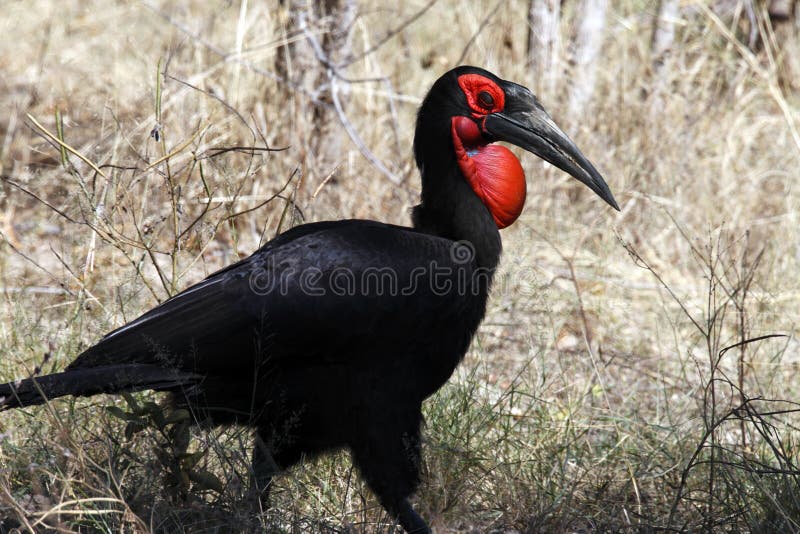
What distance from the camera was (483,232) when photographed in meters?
2.78

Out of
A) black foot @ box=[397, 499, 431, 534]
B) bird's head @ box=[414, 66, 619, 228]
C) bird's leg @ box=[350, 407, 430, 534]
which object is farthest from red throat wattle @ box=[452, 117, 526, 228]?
black foot @ box=[397, 499, 431, 534]

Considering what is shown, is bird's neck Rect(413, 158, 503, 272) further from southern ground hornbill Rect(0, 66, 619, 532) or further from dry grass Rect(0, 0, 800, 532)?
dry grass Rect(0, 0, 800, 532)

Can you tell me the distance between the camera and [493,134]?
2.92 m

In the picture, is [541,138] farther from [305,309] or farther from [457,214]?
[305,309]

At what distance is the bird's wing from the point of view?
2525mm

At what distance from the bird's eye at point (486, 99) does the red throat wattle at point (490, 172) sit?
2.9 inches

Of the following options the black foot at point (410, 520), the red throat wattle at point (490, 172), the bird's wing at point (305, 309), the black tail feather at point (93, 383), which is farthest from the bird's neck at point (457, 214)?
the black tail feather at point (93, 383)

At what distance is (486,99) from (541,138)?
210 millimetres

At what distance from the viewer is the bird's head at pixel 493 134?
9.38 ft

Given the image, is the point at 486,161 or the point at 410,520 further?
the point at 486,161

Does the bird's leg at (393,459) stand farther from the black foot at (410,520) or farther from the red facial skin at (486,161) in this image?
the red facial skin at (486,161)

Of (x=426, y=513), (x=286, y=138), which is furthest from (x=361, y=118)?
(x=426, y=513)

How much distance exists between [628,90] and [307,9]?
184 centimetres

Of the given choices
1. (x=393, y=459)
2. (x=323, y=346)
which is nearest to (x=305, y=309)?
(x=323, y=346)
